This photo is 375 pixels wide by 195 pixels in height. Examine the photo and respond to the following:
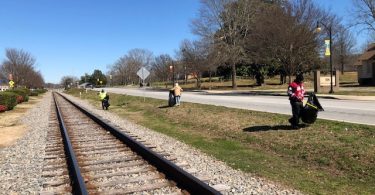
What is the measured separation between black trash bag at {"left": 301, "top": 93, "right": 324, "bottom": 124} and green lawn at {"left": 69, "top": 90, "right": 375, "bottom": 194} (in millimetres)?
266

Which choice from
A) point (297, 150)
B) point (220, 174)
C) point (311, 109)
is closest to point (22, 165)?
point (220, 174)

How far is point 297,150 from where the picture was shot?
10766mm

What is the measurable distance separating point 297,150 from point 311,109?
7.14ft

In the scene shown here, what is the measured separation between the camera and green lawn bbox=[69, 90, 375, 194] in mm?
8055

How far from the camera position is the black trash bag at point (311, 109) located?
1247 centimetres

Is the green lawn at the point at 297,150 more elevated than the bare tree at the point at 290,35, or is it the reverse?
the bare tree at the point at 290,35

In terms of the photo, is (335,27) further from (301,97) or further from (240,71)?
(301,97)

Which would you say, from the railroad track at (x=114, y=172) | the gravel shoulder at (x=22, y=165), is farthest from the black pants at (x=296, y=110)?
the gravel shoulder at (x=22, y=165)

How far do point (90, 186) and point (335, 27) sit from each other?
51778 millimetres

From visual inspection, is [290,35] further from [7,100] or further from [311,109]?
[311,109]

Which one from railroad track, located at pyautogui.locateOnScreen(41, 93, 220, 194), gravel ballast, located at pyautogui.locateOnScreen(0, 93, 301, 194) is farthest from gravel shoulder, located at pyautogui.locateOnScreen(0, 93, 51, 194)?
railroad track, located at pyautogui.locateOnScreen(41, 93, 220, 194)

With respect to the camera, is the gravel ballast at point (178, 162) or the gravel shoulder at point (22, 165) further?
the gravel shoulder at point (22, 165)

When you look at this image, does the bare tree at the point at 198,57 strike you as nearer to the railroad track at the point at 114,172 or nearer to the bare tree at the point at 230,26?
the bare tree at the point at 230,26

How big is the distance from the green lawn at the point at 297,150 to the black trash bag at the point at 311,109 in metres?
0.27
